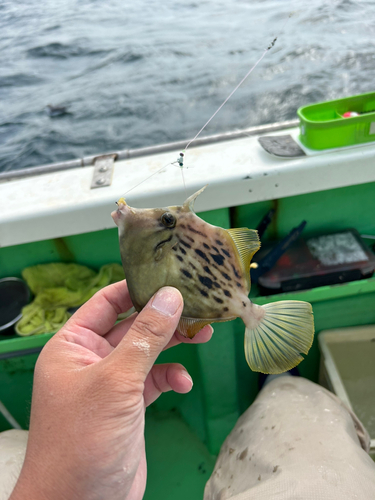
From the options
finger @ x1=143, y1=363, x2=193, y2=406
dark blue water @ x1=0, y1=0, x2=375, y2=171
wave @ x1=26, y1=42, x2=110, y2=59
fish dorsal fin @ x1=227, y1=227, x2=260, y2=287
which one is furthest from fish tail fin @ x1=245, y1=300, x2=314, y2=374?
wave @ x1=26, y1=42, x2=110, y2=59

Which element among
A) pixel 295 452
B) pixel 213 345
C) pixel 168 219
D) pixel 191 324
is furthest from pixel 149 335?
pixel 213 345

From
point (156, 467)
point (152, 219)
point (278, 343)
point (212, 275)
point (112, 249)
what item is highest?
point (152, 219)

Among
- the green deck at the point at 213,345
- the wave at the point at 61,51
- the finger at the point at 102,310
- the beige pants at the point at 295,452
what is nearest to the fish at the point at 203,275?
the finger at the point at 102,310

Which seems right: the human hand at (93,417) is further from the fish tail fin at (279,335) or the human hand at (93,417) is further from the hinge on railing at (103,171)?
the hinge on railing at (103,171)

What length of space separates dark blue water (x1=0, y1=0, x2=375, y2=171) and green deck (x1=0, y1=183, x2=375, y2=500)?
268 cm

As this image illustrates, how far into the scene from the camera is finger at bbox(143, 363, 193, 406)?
5.27 ft

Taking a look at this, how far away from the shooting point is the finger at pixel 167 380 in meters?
1.61

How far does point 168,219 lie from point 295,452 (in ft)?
3.94

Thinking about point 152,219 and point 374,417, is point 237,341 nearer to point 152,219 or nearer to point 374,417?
point 374,417

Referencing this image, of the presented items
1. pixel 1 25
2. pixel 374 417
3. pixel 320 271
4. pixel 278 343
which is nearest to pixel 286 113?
pixel 320 271

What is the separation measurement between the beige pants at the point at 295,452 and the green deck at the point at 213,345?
1.46 feet

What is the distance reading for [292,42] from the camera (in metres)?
6.99

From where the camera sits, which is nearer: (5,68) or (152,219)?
(152,219)

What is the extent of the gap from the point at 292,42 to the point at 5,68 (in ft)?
19.1
